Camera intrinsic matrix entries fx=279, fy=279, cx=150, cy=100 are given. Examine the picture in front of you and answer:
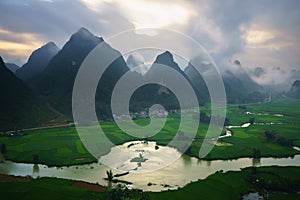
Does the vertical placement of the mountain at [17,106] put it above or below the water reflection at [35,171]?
above

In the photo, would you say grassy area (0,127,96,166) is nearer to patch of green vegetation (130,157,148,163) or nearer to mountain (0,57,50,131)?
patch of green vegetation (130,157,148,163)

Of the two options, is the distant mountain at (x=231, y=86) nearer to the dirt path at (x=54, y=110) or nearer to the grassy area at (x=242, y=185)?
the dirt path at (x=54, y=110)

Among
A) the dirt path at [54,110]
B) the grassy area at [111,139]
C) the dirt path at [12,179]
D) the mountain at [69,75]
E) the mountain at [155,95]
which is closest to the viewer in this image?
the dirt path at [12,179]

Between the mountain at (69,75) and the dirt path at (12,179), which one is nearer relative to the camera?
the dirt path at (12,179)

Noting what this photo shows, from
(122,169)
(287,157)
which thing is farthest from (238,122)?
(122,169)

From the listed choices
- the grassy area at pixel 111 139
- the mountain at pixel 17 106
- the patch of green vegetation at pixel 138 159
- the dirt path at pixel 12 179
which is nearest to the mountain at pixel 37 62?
the mountain at pixel 17 106

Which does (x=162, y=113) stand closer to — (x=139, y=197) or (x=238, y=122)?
(x=238, y=122)

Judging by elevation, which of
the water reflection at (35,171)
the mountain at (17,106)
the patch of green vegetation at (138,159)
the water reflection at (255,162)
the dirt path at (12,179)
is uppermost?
the mountain at (17,106)

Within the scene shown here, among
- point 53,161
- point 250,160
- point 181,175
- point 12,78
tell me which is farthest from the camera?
point 12,78
